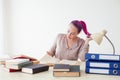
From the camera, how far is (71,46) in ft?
9.20

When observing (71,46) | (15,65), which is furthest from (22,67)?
(71,46)

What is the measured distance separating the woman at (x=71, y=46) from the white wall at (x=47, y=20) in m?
0.28

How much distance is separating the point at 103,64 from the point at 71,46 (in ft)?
3.63

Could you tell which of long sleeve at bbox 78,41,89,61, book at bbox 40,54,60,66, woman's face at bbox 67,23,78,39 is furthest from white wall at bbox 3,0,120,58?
book at bbox 40,54,60,66

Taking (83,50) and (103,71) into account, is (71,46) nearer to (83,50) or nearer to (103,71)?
(83,50)

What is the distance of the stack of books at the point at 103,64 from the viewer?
1717 millimetres

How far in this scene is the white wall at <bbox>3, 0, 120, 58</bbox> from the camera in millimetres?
3314

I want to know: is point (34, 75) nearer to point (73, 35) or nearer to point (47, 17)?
point (73, 35)

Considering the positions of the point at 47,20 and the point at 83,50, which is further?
the point at 47,20

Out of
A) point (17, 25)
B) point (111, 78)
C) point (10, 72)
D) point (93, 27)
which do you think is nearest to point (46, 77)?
point (10, 72)

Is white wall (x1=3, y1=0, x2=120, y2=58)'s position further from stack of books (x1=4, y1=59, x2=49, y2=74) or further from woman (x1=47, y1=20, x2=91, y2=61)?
stack of books (x1=4, y1=59, x2=49, y2=74)

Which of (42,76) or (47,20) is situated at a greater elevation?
(47,20)

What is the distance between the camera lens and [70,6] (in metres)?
3.47

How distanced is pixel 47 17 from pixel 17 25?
61 centimetres
